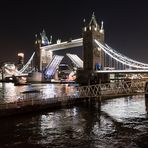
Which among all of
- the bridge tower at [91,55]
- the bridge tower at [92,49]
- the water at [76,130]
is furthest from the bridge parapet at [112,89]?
the bridge tower at [92,49]

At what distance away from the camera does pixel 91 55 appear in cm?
14100

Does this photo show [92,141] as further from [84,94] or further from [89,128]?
[84,94]

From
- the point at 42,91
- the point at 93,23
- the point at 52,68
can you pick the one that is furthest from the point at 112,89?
the point at 52,68

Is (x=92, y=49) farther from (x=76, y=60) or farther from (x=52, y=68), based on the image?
(x=52, y=68)

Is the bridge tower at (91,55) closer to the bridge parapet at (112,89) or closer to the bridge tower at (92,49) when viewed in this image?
the bridge tower at (92,49)

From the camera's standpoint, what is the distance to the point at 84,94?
53.8 metres

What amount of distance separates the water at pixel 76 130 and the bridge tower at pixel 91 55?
3641 inches

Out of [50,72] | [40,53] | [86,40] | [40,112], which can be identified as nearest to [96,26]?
[86,40]

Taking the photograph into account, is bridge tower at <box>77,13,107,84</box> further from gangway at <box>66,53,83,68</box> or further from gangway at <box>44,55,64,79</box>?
gangway at <box>44,55,64,79</box>

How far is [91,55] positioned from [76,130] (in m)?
112

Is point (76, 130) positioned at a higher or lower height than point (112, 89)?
lower

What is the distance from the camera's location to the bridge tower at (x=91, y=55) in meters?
136

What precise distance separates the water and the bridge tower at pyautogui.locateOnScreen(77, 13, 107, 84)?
303 feet

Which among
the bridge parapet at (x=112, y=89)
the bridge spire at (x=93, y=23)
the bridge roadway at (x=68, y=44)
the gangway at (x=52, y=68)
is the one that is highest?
the bridge spire at (x=93, y=23)
